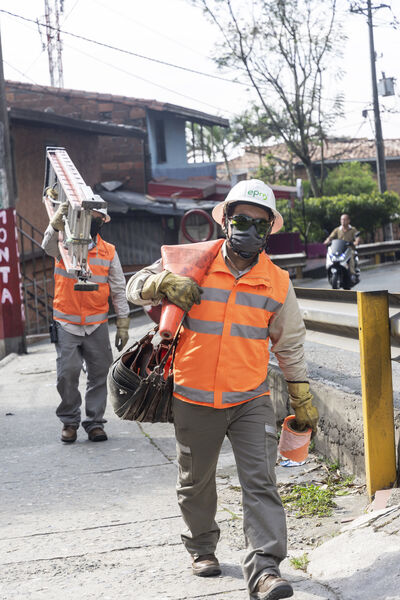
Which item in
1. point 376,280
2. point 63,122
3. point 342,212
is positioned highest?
point 63,122

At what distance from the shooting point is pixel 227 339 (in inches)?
150

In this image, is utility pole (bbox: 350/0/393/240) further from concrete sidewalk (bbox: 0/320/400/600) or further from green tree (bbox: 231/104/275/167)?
concrete sidewalk (bbox: 0/320/400/600)

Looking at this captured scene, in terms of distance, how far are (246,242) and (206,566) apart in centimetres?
153

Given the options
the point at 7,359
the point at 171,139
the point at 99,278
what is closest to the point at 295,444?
the point at 99,278

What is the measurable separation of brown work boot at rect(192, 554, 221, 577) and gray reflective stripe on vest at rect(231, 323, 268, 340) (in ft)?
3.52

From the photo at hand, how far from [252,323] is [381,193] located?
29.4 m

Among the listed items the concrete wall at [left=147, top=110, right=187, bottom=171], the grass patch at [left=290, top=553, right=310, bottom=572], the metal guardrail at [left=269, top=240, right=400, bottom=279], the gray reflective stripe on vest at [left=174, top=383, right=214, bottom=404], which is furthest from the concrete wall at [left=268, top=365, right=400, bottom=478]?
the concrete wall at [left=147, top=110, right=187, bottom=171]

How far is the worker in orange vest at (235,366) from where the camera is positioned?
374cm

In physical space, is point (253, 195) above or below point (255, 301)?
above

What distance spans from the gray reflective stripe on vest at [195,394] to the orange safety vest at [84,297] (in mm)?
3131

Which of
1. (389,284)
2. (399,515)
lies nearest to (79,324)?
(399,515)

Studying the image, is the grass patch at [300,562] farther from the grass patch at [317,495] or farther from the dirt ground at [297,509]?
the grass patch at [317,495]

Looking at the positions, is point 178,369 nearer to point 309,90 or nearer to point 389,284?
point 389,284

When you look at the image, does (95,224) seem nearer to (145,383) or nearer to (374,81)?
(145,383)
